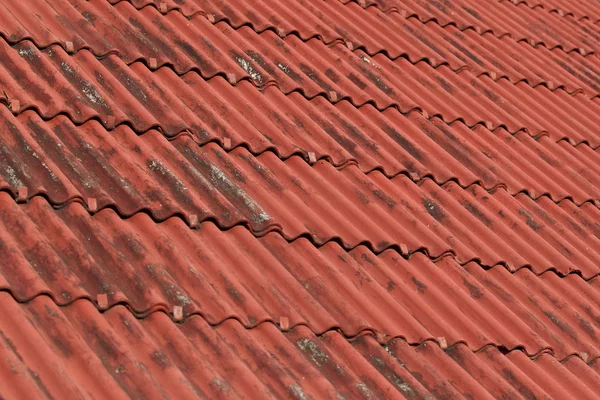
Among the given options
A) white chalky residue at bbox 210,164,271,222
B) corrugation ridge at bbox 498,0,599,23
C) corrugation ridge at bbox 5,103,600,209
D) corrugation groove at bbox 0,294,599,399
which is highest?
corrugation ridge at bbox 498,0,599,23

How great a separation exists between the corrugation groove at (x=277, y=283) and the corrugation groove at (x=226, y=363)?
61mm

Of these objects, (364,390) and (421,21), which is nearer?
(364,390)

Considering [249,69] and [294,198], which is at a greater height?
[249,69]

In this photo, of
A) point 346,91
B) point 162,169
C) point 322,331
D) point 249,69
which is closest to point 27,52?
point 162,169

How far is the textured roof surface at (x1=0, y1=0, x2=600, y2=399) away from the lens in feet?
10.2

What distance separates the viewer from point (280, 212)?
389cm

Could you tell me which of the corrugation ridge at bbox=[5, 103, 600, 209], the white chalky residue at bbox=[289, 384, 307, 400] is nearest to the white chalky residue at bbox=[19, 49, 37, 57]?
the corrugation ridge at bbox=[5, 103, 600, 209]

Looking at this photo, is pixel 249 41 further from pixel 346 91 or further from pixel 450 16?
pixel 450 16

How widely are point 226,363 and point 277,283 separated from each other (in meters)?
0.52

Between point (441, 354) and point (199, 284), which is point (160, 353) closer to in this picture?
point (199, 284)

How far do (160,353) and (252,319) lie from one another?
407 mm

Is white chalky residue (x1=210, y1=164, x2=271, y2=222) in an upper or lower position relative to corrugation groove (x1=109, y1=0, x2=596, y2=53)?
lower

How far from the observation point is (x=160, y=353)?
9.87ft

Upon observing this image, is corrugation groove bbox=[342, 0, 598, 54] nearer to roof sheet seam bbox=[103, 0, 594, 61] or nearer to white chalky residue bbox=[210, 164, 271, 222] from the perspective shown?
roof sheet seam bbox=[103, 0, 594, 61]
